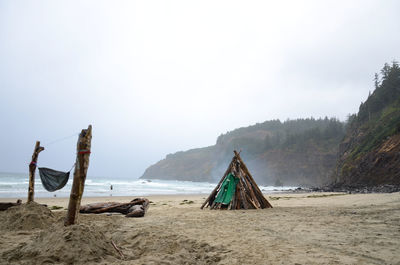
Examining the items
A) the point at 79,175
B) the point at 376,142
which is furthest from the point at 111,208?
the point at 376,142

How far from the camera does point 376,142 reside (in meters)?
→ 28.5

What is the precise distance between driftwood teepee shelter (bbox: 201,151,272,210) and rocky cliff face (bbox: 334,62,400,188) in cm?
1740

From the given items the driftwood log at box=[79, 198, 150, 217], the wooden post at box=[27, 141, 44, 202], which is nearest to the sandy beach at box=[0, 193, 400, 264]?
the wooden post at box=[27, 141, 44, 202]

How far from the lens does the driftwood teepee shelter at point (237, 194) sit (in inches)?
394

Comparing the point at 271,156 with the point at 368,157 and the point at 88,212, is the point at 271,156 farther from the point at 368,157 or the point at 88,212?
the point at 88,212

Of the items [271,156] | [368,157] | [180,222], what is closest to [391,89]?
[368,157]

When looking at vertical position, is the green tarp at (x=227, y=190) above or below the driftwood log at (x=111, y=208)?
above

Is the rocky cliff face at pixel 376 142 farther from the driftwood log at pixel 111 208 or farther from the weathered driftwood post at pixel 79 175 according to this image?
the weathered driftwood post at pixel 79 175

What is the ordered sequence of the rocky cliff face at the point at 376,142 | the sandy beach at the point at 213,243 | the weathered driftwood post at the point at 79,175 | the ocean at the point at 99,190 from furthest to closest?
the rocky cliff face at the point at 376,142 → the ocean at the point at 99,190 → the weathered driftwood post at the point at 79,175 → the sandy beach at the point at 213,243

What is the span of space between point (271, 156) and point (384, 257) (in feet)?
245

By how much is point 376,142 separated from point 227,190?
84.7 feet

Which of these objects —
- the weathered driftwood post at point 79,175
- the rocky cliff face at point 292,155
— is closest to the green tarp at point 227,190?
the weathered driftwood post at point 79,175

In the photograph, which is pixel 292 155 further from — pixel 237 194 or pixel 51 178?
pixel 51 178

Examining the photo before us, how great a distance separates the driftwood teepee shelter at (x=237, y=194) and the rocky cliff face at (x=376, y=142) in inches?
685
